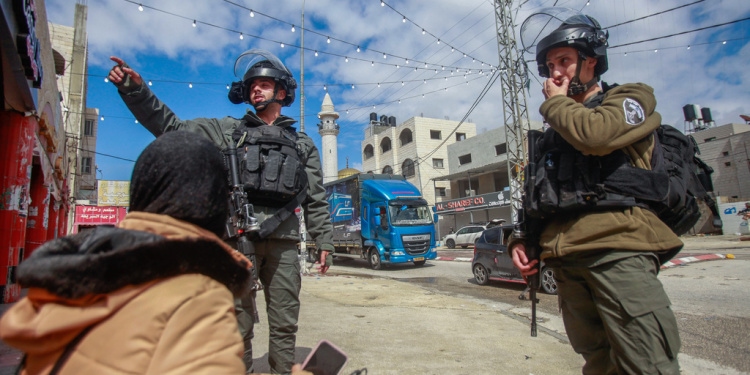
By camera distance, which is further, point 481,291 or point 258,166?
point 481,291

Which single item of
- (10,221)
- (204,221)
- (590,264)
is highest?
(10,221)

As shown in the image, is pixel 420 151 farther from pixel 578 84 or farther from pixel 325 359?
pixel 325 359

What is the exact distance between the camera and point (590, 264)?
1.73 m

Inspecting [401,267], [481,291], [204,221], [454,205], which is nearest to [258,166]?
[204,221]

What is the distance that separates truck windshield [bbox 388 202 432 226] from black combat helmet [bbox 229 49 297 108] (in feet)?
35.6

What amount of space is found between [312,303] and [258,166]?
4.03 m

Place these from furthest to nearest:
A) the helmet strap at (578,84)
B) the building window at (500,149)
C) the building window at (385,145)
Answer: the building window at (385,145)
the building window at (500,149)
the helmet strap at (578,84)

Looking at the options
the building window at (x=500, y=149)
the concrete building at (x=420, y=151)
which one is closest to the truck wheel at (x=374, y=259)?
the building window at (x=500, y=149)

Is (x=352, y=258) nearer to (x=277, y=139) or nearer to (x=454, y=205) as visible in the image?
(x=454, y=205)

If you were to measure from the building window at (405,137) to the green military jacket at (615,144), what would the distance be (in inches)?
1493

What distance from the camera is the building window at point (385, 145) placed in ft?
139

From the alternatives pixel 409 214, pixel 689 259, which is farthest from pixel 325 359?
pixel 689 259

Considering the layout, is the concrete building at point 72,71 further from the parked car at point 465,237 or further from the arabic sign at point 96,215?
the parked car at point 465,237

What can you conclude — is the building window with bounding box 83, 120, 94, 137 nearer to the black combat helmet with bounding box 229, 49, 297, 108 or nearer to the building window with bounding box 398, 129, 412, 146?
the building window with bounding box 398, 129, 412, 146
